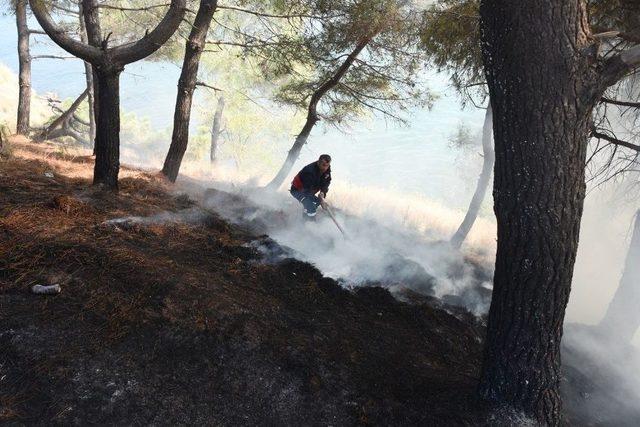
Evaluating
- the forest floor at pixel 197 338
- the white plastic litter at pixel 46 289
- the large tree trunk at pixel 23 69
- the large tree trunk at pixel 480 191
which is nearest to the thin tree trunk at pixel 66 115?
the large tree trunk at pixel 23 69

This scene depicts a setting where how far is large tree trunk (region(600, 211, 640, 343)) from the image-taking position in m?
6.64

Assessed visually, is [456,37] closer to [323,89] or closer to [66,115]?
[323,89]

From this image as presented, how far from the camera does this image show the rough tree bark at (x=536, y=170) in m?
2.25

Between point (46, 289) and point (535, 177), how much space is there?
3208 millimetres

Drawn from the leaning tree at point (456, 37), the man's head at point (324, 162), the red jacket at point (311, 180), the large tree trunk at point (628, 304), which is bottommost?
the large tree trunk at point (628, 304)

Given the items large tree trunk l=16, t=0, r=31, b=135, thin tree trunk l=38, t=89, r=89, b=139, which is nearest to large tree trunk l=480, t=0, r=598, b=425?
large tree trunk l=16, t=0, r=31, b=135

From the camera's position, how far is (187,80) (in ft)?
25.2

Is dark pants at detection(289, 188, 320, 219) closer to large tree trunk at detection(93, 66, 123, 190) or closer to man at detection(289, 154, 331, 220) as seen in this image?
man at detection(289, 154, 331, 220)

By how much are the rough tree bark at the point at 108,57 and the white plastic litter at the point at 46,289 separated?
2989 mm

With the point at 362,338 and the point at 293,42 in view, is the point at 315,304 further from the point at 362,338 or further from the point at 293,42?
the point at 293,42

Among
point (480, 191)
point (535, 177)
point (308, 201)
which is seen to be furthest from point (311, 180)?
point (535, 177)

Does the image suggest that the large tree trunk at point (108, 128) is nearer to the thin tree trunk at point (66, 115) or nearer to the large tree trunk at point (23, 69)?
the large tree trunk at point (23, 69)

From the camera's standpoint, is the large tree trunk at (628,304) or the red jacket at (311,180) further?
the red jacket at (311,180)

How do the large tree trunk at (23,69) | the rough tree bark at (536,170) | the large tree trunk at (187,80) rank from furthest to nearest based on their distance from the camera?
the large tree trunk at (23,69) → the large tree trunk at (187,80) → the rough tree bark at (536,170)
